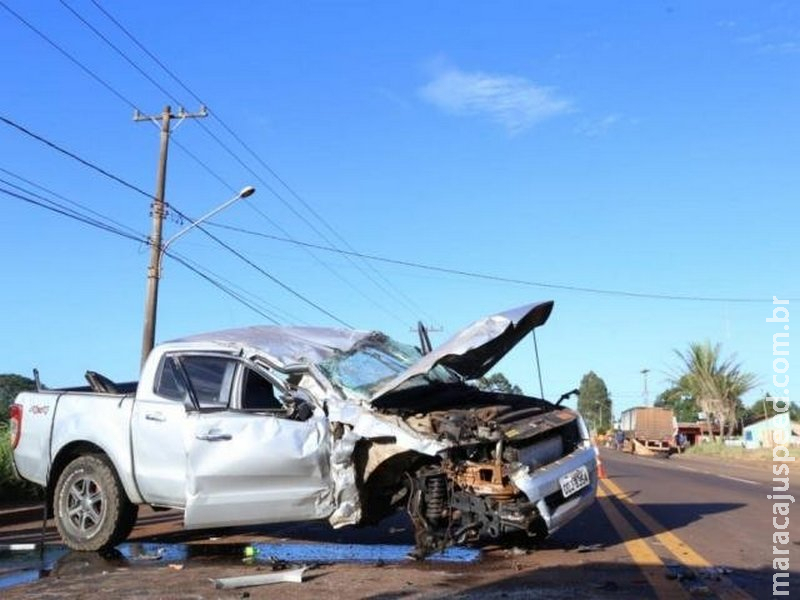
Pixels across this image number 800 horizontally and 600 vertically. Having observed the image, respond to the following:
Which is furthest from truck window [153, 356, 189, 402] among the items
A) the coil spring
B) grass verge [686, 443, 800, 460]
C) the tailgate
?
grass verge [686, 443, 800, 460]

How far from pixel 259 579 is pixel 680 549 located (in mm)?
3903

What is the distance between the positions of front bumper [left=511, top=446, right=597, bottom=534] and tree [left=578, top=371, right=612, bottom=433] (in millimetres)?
140604

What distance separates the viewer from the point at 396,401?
6.99 m

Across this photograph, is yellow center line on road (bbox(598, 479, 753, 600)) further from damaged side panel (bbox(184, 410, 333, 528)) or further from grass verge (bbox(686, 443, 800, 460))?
grass verge (bbox(686, 443, 800, 460))

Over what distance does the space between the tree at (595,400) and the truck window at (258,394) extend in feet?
464

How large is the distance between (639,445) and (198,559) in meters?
43.7

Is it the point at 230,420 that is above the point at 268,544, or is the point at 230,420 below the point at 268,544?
above

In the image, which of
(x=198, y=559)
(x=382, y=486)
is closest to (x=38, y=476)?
(x=198, y=559)

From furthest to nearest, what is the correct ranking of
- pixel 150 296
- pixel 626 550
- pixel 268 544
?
pixel 150 296 → pixel 268 544 → pixel 626 550

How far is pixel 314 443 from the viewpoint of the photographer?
6.71 m

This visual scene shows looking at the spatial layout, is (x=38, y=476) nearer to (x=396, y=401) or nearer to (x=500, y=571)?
(x=396, y=401)

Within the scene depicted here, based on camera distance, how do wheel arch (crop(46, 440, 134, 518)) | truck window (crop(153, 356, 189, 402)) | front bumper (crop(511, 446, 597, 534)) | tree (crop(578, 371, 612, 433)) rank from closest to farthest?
front bumper (crop(511, 446, 597, 534)) < truck window (crop(153, 356, 189, 402)) < wheel arch (crop(46, 440, 134, 518)) < tree (crop(578, 371, 612, 433))

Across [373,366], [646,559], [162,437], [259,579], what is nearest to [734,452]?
[646,559]

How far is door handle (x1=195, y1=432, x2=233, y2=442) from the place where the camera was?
22.6 ft
